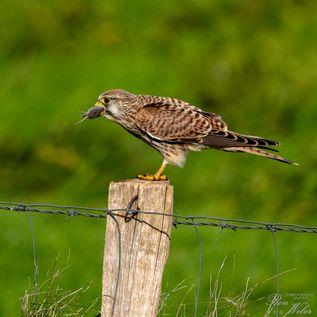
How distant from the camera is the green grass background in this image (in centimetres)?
949

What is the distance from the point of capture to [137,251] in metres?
4.94

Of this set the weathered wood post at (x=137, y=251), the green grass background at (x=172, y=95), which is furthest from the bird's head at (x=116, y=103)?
the weathered wood post at (x=137, y=251)

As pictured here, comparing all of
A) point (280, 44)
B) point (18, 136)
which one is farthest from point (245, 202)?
point (280, 44)

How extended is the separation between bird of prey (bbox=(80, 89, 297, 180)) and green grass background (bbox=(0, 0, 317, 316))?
3.12 feet

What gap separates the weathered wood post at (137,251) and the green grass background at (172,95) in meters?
2.27

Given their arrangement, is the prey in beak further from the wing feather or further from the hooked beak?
the wing feather

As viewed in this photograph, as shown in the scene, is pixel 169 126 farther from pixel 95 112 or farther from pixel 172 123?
pixel 95 112

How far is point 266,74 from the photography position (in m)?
15.3

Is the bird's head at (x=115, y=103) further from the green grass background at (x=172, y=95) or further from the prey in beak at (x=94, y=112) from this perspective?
the green grass background at (x=172, y=95)

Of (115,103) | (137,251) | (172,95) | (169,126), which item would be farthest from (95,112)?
(172,95)

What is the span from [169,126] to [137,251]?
9.30 ft

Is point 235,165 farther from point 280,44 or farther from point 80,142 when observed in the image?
point 280,44

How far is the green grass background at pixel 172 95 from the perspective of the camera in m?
9.49

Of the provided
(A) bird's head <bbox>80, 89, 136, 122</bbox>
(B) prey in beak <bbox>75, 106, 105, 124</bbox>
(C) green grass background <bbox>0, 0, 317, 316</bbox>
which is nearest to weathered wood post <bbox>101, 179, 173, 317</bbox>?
(C) green grass background <bbox>0, 0, 317, 316</bbox>
